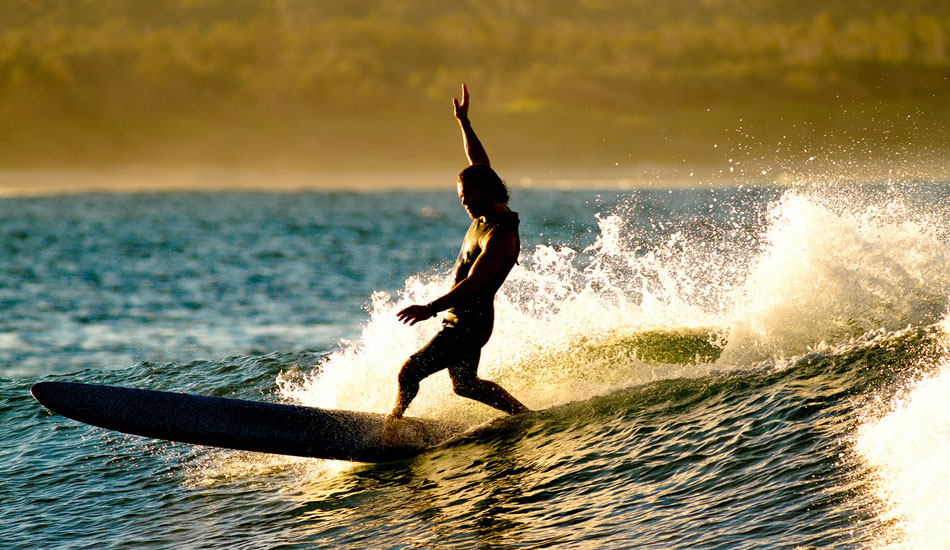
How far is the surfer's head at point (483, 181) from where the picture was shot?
729cm

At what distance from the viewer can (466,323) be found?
7.50 m

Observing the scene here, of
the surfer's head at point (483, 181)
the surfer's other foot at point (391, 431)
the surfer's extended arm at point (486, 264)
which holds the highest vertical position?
the surfer's head at point (483, 181)

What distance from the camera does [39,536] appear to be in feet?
24.3

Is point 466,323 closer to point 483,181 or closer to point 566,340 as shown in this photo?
point 483,181

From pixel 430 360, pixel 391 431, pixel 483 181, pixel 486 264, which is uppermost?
pixel 483 181

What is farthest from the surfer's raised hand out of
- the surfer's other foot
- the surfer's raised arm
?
the surfer's other foot

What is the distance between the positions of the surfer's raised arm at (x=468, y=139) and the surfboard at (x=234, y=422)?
7.97 ft

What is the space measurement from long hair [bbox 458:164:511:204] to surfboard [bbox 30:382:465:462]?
222 centimetres

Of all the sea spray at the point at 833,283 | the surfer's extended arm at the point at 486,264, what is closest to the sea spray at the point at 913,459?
the sea spray at the point at 833,283

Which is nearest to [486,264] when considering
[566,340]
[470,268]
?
[470,268]

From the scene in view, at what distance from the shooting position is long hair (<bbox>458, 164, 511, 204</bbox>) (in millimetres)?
7293

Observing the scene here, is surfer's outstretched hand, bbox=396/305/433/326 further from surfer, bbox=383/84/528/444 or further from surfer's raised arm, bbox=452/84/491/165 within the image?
surfer's raised arm, bbox=452/84/491/165

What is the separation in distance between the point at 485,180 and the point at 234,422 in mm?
3019

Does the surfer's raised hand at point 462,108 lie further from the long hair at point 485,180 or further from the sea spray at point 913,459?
the sea spray at point 913,459
